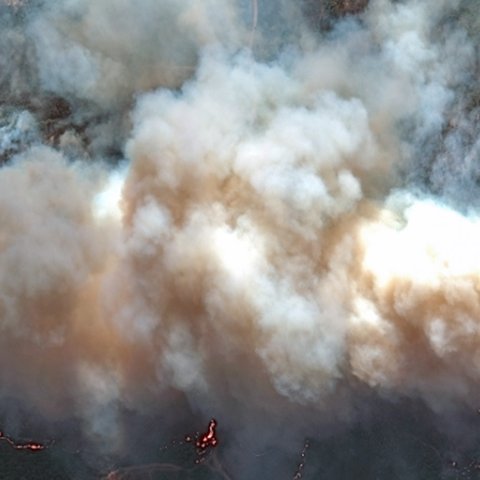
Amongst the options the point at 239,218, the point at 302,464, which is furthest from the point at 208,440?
the point at 239,218

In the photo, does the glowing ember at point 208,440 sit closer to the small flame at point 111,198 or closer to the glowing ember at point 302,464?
the glowing ember at point 302,464

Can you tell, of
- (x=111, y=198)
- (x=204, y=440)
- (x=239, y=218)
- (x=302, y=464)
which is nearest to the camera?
(x=239, y=218)

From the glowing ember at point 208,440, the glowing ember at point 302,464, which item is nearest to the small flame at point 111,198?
the glowing ember at point 208,440

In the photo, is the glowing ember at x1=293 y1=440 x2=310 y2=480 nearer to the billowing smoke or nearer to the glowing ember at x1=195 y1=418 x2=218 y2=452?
the billowing smoke

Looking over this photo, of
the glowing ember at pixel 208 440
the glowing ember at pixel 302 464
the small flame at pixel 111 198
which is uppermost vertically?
the small flame at pixel 111 198

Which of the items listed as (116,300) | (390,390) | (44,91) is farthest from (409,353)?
(44,91)

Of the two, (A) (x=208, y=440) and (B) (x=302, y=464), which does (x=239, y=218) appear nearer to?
(A) (x=208, y=440)

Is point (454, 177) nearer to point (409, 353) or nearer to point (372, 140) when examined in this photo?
point (372, 140)

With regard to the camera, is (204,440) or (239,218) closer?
(239,218)
